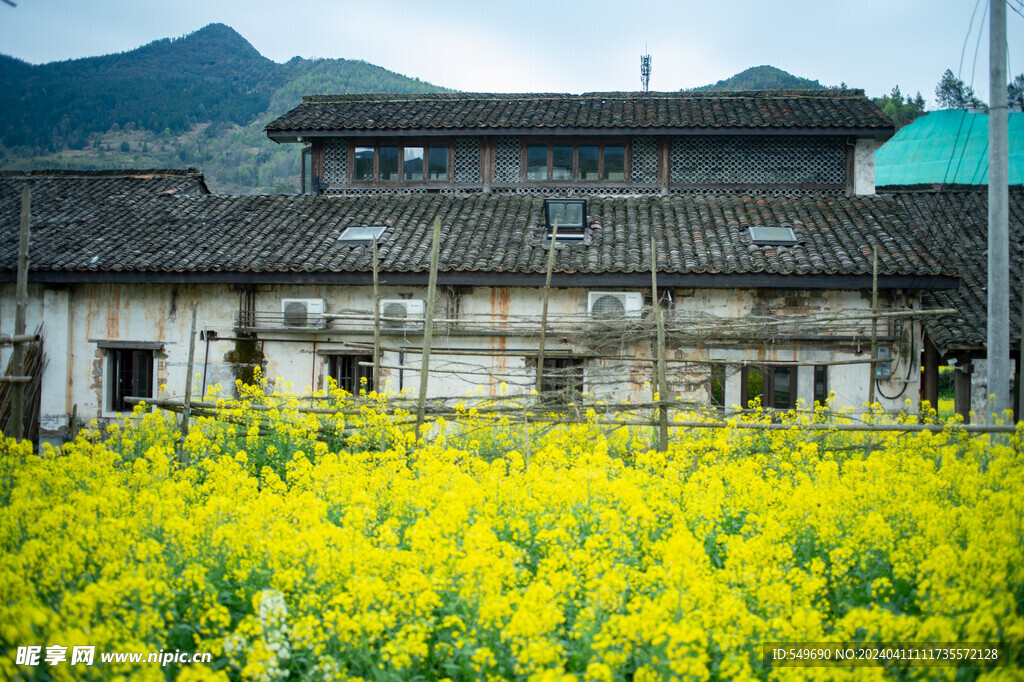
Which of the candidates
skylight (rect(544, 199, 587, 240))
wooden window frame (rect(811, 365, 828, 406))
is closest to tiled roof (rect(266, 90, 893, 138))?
skylight (rect(544, 199, 587, 240))

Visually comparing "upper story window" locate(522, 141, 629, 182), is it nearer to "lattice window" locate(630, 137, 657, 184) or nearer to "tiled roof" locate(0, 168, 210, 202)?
"lattice window" locate(630, 137, 657, 184)

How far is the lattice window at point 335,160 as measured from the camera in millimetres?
14820

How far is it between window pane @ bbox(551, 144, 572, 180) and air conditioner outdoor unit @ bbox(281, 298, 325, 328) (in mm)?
5484

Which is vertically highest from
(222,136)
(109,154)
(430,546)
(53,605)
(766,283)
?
(222,136)

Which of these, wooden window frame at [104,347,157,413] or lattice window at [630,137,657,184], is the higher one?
lattice window at [630,137,657,184]

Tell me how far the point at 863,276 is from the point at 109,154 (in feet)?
138

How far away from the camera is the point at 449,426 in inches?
→ 441

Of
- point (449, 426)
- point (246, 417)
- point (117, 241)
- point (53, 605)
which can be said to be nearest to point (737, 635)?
point (53, 605)

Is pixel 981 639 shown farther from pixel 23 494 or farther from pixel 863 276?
pixel 863 276

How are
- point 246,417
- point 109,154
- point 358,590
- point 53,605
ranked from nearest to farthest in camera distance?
point 358,590, point 53,605, point 246,417, point 109,154

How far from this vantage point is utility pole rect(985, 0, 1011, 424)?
769 centimetres

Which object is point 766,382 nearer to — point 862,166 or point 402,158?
point 862,166

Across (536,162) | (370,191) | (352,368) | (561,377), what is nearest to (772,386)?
(561,377)

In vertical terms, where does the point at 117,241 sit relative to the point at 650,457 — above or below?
above
